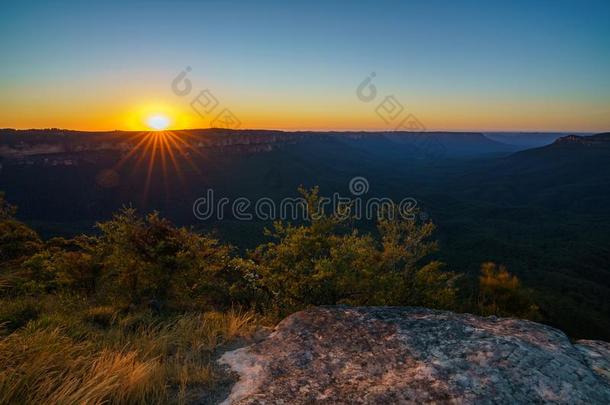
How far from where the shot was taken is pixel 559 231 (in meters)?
94.4

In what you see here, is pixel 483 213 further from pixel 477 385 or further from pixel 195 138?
pixel 477 385

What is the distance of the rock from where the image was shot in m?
3.01

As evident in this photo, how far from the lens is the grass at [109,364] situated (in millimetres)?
2729

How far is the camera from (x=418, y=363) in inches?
138

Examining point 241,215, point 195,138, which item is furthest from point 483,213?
point 195,138

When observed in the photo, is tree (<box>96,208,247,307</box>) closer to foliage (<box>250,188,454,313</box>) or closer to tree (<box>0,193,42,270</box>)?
foliage (<box>250,188,454,313</box>)

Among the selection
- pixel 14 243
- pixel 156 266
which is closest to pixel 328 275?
pixel 156 266

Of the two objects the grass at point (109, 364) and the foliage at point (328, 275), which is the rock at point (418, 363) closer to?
the grass at point (109, 364)

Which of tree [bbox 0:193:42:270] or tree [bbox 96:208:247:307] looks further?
tree [bbox 0:193:42:270]

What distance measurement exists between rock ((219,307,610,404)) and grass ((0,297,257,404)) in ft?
1.30

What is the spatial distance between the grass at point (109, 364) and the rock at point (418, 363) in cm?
40

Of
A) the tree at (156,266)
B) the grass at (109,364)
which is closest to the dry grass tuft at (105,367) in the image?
the grass at (109,364)

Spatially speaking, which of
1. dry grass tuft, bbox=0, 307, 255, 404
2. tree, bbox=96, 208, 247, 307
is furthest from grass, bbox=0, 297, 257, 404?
tree, bbox=96, 208, 247, 307

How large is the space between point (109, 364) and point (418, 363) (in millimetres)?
2871
